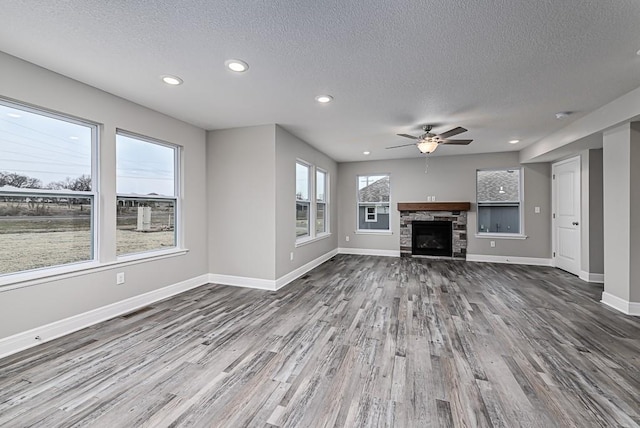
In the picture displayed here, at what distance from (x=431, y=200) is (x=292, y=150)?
402cm

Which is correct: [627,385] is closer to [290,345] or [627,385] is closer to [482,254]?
[290,345]

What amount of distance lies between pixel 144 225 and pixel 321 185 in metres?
3.97

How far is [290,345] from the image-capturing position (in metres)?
2.57

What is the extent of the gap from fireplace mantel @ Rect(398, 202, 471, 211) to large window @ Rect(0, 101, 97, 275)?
6.17 metres

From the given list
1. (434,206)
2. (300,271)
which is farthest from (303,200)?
(434,206)

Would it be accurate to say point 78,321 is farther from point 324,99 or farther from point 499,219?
point 499,219

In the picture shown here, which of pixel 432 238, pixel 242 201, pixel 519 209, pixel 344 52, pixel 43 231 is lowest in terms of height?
pixel 432 238

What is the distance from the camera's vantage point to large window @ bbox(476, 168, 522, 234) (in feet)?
21.1

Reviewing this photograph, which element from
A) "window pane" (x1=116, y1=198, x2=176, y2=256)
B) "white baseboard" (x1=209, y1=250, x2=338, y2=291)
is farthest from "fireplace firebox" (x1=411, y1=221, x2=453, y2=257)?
"window pane" (x1=116, y1=198, x2=176, y2=256)

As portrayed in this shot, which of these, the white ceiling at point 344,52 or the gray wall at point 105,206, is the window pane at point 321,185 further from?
the white ceiling at point 344,52

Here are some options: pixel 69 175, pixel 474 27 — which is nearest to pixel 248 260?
pixel 69 175

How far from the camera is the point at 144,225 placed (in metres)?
3.77

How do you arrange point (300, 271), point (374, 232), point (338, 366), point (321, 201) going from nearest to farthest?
point (338, 366), point (300, 271), point (321, 201), point (374, 232)

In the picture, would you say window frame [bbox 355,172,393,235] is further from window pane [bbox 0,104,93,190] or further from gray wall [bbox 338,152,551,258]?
window pane [bbox 0,104,93,190]
